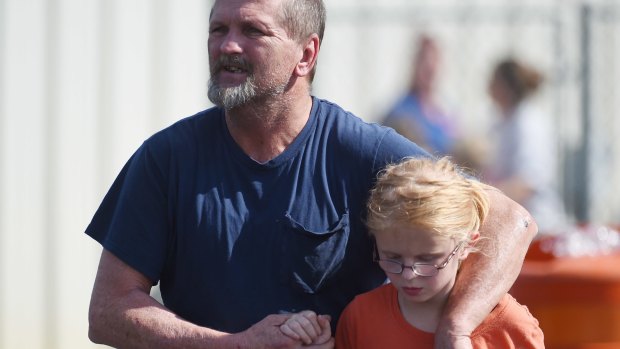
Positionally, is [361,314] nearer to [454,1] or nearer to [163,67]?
[163,67]

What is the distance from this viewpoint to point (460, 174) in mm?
3477

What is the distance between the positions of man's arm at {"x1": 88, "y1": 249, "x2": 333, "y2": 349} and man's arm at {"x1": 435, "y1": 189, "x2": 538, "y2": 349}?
0.34 meters

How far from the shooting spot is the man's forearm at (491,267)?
3.32 meters

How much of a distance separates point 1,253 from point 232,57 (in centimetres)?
361

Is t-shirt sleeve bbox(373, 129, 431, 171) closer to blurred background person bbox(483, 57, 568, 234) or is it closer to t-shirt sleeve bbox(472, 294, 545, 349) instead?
t-shirt sleeve bbox(472, 294, 545, 349)

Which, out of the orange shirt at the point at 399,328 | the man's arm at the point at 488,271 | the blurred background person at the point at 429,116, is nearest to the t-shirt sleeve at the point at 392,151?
the man's arm at the point at 488,271

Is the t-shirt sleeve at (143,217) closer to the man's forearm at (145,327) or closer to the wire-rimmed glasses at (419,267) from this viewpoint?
the man's forearm at (145,327)

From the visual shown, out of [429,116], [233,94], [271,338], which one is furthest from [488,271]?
[429,116]

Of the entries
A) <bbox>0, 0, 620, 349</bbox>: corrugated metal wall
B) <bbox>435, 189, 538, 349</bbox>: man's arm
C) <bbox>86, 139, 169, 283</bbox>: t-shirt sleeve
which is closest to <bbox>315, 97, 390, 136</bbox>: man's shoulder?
<bbox>435, 189, 538, 349</bbox>: man's arm

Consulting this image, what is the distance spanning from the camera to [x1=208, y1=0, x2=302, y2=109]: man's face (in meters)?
3.51

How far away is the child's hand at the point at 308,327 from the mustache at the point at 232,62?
69cm

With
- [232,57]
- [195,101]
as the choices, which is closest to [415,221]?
[232,57]

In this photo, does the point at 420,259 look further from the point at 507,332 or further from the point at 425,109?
the point at 425,109

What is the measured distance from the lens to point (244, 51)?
354cm
